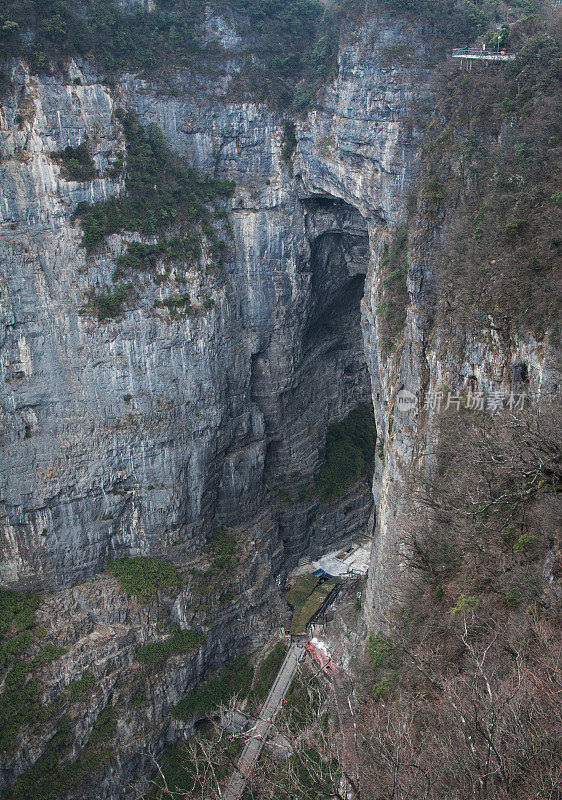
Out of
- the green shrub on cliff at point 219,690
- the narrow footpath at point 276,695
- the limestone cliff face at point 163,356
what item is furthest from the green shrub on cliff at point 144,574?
the narrow footpath at point 276,695

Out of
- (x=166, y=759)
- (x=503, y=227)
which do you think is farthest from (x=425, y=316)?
(x=166, y=759)

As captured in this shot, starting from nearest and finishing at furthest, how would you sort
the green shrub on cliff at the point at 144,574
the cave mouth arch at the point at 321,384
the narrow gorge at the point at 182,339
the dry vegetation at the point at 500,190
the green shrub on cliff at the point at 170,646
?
the dry vegetation at the point at 500,190
the narrow gorge at the point at 182,339
the green shrub on cliff at the point at 170,646
the green shrub on cliff at the point at 144,574
the cave mouth arch at the point at 321,384

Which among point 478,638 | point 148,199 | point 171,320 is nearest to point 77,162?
point 148,199

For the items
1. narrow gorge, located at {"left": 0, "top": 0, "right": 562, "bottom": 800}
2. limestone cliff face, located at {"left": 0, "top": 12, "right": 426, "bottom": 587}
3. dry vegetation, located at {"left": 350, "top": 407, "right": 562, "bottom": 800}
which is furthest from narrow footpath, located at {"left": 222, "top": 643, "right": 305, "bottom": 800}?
dry vegetation, located at {"left": 350, "top": 407, "right": 562, "bottom": 800}

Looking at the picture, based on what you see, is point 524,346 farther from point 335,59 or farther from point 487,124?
point 335,59

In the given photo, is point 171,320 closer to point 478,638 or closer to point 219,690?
point 219,690

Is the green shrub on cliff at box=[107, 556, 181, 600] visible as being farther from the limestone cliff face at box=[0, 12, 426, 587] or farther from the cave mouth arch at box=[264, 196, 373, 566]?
the cave mouth arch at box=[264, 196, 373, 566]

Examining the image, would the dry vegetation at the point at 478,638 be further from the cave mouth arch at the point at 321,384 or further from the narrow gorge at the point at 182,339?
the cave mouth arch at the point at 321,384
